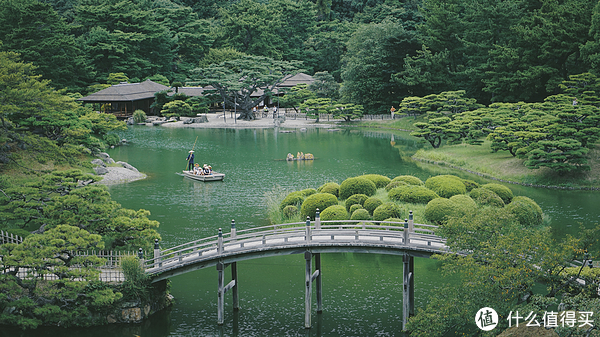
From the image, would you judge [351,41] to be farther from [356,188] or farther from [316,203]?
[316,203]

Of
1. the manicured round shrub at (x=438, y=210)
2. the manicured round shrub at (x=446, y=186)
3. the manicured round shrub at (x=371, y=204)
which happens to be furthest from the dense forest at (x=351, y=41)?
the manicured round shrub at (x=371, y=204)

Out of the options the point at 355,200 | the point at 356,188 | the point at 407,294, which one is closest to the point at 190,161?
the point at 356,188

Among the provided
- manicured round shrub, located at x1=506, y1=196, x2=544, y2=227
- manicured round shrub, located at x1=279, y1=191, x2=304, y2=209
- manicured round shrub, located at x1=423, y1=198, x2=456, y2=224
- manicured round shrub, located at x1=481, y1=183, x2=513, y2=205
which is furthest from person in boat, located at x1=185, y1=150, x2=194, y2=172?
manicured round shrub, located at x1=506, y1=196, x2=544, y2=227

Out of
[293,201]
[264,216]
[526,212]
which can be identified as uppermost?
[293,201]

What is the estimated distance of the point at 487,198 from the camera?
92.8ft

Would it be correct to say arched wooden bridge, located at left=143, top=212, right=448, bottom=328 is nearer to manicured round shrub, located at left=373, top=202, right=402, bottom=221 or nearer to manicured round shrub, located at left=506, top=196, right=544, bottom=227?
manicured round shrub, located at left=373, top=202, right=402, bottom=221

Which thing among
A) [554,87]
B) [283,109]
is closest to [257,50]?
[283,109]

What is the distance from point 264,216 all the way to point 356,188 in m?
5.01

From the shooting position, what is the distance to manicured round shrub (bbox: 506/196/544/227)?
27.2m

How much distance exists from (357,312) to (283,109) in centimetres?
6633

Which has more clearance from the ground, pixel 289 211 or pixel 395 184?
pixel 395 184

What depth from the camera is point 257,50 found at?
305 ft

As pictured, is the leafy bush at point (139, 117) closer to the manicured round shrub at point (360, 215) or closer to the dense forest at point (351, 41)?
the dense forest at point (351, 41)

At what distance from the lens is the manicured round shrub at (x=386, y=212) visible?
2648cm
